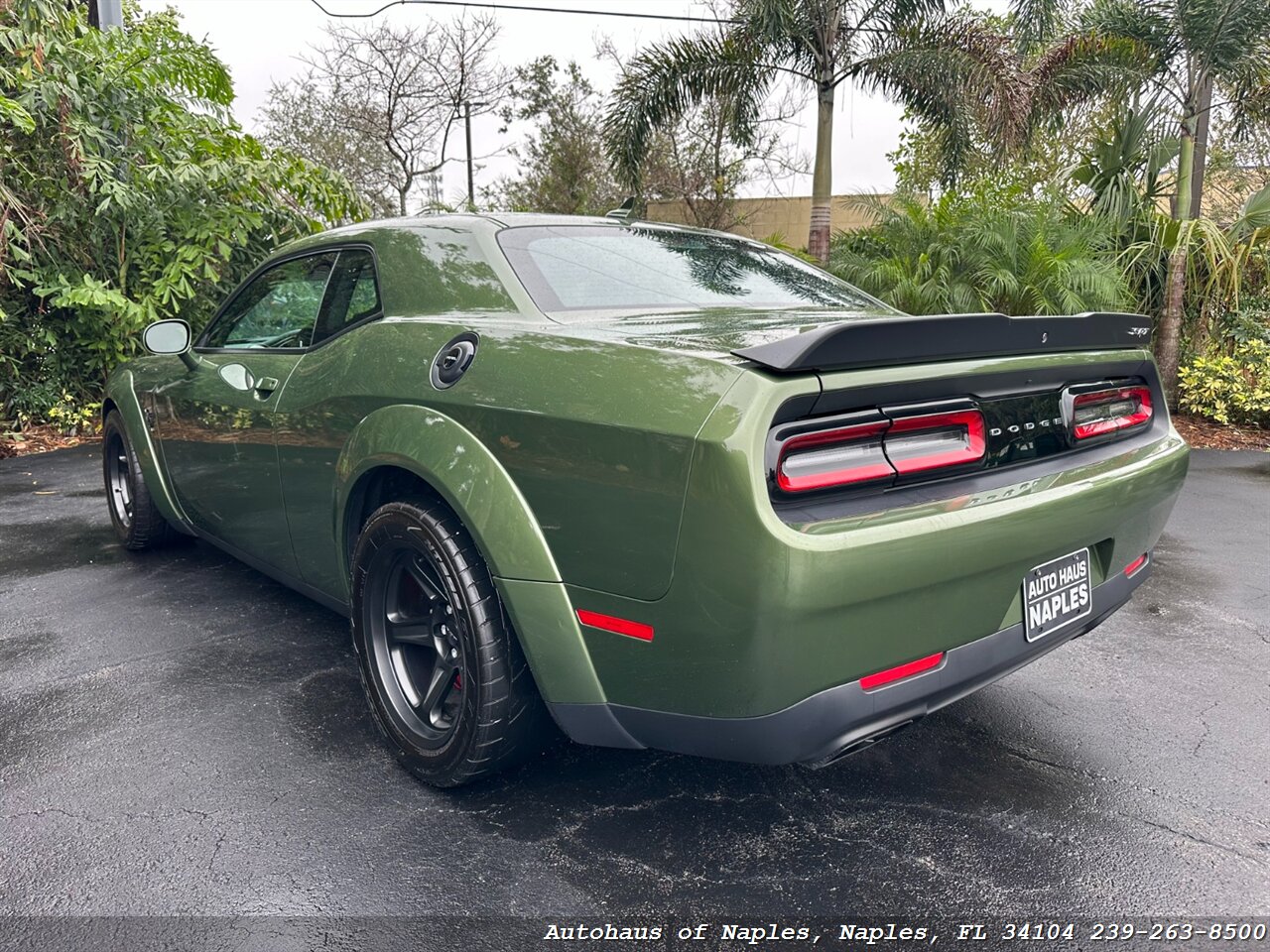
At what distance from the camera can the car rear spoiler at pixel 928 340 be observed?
1749 millimetres

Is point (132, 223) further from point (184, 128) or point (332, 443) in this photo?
point (332, 443)

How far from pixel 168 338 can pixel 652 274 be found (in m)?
1.99

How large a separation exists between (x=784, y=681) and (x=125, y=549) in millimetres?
4100

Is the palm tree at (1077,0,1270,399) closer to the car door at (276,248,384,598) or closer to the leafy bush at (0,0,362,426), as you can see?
the leafy bush at (0,0,362,426)

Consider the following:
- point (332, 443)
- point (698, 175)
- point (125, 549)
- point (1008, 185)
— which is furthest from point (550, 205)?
point (332, 443)

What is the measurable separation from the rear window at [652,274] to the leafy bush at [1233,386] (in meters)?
7.58

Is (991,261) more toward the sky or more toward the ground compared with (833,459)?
more toward the sky

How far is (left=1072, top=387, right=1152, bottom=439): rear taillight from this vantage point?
93.4 inches

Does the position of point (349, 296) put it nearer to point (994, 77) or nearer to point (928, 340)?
point (928, 340)

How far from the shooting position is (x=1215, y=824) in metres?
2.23

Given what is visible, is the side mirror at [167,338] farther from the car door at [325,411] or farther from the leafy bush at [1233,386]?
the leafy bush at [1233,386]

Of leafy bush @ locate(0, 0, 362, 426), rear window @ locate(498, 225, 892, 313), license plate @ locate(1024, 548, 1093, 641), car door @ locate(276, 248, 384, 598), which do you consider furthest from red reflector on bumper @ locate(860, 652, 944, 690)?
leafy bush @ locate(0, 0, 362, 426)

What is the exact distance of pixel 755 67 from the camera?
11.7 m

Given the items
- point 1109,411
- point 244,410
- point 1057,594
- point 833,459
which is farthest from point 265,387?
point 1109,411
